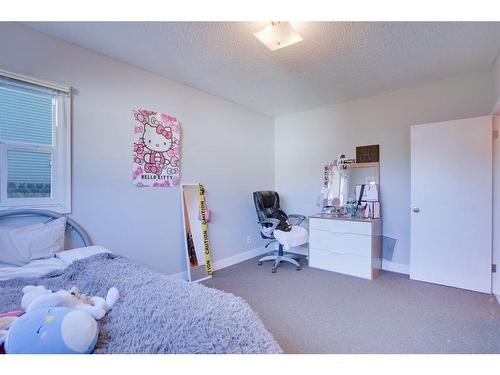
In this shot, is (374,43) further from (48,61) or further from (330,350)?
(48,61)

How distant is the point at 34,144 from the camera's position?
2.02m

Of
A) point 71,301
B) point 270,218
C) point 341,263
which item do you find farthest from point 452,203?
point 71,301

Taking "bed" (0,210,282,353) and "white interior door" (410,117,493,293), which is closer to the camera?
"bed" (0,210,282,353)

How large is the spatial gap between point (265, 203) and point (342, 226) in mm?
1118

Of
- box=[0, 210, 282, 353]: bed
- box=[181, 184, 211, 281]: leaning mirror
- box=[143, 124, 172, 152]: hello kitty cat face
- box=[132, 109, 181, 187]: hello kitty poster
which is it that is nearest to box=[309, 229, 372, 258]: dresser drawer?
box=[181, 184, 211, 281]: leaning mirror

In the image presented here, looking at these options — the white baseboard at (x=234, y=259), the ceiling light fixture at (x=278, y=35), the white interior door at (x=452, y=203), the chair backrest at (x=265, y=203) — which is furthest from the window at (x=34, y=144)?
the white interior door at (x=452, y=203)

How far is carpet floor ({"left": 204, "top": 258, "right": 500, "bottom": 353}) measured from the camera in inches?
69.1

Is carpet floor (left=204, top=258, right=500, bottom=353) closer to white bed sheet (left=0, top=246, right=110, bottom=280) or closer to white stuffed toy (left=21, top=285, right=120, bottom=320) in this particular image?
white stuffed toy (left=21, top=285, right=120, bottom=320)

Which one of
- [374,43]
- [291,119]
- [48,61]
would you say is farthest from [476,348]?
[48,61]

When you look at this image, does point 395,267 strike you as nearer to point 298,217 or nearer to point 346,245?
point 346,245

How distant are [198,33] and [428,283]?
11.5 feet

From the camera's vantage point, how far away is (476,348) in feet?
A: 5.56

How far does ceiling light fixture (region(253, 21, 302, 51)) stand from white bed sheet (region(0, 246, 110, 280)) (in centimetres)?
212

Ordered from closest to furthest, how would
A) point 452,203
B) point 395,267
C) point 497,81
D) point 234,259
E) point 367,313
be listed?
1. point 367,313
2. point 497,81
3. point 452,203
4. point 395,267
5. point 234,259
